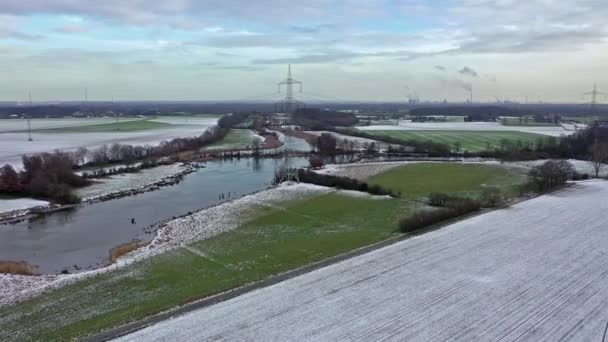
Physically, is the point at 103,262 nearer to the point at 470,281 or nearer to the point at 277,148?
the point at 470,281

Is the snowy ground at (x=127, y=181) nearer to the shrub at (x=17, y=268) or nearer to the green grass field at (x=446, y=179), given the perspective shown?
the shrub at (x=17, y=268)

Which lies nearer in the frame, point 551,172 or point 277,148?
point 551,172

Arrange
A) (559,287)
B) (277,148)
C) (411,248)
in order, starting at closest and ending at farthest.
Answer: (559,287) < (411,248) < (277,148)

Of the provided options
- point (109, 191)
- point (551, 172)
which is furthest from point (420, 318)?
point (109, 191)

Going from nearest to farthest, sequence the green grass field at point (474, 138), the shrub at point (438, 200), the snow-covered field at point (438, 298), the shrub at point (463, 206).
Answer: the snow-covered field at point (438, 298), the shrub at point (463, 206), the shrub at point (438, 200), the green grass field at point (474, 138)

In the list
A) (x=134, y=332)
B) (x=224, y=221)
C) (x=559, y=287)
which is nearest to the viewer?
(x=134, y=332)

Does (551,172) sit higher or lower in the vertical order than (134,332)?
higher

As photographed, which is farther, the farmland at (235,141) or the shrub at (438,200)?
the farmland at (235,141)

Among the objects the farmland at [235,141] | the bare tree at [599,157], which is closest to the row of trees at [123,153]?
the farmland at [235,141]
